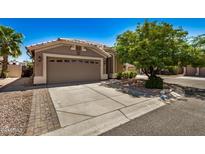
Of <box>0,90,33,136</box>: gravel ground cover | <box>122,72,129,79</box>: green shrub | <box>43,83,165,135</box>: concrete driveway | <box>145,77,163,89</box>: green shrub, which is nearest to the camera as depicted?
<box>0,90,33,136</box>: gravel ground cover

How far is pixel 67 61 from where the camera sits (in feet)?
38.9

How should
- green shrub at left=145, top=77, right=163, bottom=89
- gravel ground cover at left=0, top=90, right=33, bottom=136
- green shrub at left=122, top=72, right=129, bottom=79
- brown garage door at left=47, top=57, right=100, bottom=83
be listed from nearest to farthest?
1. gravel ground cover at left=0, top=90, right=33, bottom=136
2. green shrub at left=145, top=77, right=163, bottom=89
3. brown garage door at left=47, top=57, right=100, bottom=83
4. green shrub at left=122, top=72, right=129, bottom=79

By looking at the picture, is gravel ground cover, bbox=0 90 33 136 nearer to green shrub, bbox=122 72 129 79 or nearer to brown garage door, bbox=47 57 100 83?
brown garage door, bbox=47 57 100 83

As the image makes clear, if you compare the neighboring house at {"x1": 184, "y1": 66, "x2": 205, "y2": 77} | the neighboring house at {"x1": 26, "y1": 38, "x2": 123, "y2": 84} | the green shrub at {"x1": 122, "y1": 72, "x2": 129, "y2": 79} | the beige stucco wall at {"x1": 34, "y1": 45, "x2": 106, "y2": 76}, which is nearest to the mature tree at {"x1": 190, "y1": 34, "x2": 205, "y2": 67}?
the green shrub at {"x1": 122, "y1": 72, "x2": 129, "y2": 79}

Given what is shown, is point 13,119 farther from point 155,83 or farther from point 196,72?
point 196,72

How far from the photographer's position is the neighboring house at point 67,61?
10.5 metres

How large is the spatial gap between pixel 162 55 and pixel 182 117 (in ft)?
16.8

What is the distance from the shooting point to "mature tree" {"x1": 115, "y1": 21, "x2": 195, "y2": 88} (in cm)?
826

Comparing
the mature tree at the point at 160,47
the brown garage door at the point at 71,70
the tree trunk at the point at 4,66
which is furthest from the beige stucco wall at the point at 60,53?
the tree trunk at the point at 4,66

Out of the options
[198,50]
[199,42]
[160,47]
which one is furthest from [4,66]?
[199,42]

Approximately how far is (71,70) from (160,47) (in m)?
7.78

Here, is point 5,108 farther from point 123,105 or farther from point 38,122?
point 123,105
